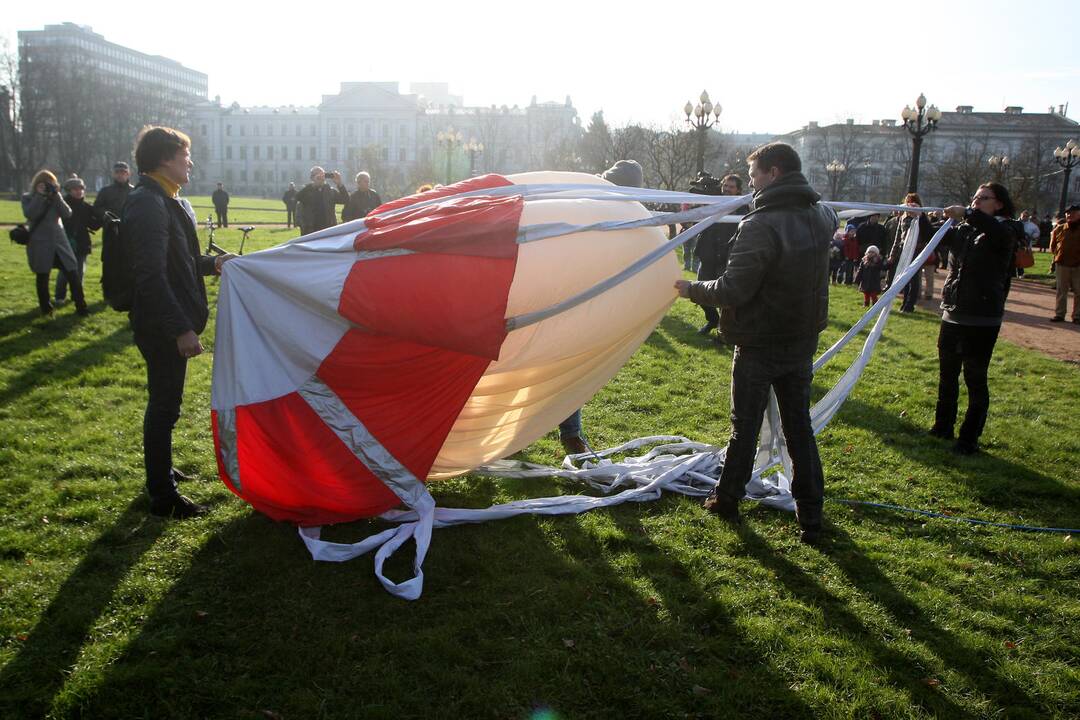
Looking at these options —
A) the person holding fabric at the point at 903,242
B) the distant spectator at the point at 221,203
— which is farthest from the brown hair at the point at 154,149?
the distant spectator at the point at 221,203

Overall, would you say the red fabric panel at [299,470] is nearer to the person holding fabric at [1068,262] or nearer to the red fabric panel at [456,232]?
the red fabric panel at [456,232]

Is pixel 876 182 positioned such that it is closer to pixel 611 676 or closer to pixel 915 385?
pixel 915 385

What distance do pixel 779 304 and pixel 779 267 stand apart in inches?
8.8

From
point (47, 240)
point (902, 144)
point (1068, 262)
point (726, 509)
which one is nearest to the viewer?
point (726, 509)

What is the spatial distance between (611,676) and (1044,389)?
8.21m

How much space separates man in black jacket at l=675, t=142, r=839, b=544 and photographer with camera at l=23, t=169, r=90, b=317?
929cm

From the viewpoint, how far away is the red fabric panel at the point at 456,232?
4.05 metres

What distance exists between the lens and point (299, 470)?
421cm

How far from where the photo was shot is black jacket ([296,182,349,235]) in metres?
13.4

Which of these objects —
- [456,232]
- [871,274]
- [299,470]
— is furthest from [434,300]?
[871,274]

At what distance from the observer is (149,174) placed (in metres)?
4.35

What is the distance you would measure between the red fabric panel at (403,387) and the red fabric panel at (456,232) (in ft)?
1.84

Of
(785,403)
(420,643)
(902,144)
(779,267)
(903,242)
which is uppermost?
(902,144)

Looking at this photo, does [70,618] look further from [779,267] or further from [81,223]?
[81,223]
